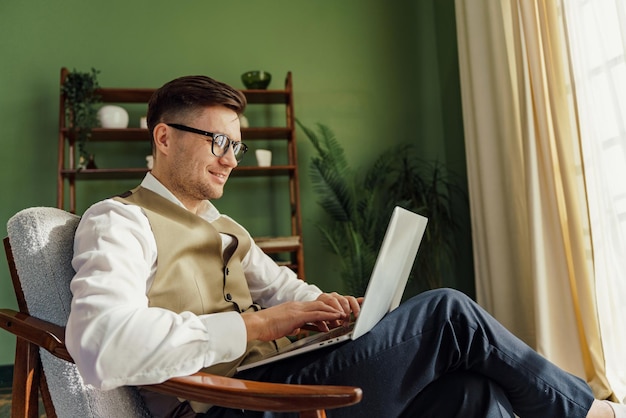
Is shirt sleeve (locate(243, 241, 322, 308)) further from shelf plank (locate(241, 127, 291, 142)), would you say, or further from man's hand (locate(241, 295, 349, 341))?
shelf plank (locate(241, 127, 291, 142))

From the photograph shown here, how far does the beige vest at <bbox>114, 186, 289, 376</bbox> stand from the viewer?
130cm

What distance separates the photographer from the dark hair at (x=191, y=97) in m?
1.50

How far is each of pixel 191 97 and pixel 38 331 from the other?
2.21ft

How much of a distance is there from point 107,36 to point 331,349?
330 centimetres

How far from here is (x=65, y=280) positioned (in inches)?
48.3

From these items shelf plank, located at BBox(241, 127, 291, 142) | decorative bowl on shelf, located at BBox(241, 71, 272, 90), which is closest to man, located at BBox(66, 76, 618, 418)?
shelf plank, located at BBox(241, 127, 291, 142)

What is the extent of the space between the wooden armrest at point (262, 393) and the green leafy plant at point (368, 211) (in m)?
2.46

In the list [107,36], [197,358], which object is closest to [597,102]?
[197,358]

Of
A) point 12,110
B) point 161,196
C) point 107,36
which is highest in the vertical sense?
point 107,36

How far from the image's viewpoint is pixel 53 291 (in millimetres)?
1212

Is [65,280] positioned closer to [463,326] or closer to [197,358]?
[197,358]

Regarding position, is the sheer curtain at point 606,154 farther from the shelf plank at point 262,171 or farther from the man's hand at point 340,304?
the shelf plank at point 262,171

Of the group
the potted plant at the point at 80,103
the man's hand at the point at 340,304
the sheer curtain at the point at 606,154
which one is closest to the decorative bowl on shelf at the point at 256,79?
the potted plant at the point at 80,103

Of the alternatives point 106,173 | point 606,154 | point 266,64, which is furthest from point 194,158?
point 266,64
